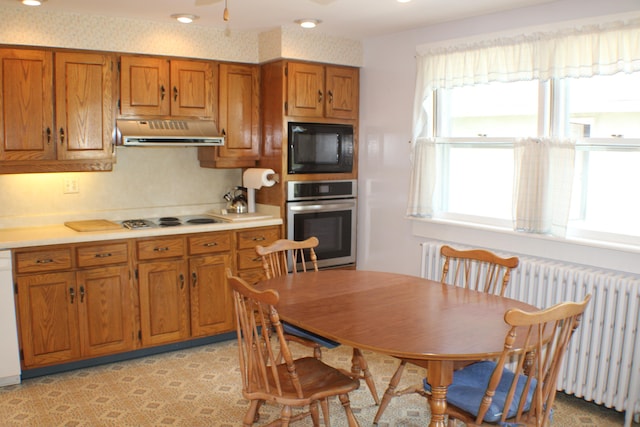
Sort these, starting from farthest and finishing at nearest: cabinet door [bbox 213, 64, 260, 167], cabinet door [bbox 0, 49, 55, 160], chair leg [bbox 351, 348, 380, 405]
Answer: cabinet door [bbox 213, 64, 260, 167], cabinet door [bbox 0, 49, 55, 160], chair leg [bbox 351, 348, 380, 405]

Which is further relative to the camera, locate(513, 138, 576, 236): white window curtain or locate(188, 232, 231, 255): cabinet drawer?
locate(188, 232, 231, 255): cabinet drawer

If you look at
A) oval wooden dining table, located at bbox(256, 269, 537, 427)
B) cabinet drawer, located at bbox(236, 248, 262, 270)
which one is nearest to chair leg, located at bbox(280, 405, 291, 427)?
oval wooden dining table, located at bbox(256, 269, 537, 427)

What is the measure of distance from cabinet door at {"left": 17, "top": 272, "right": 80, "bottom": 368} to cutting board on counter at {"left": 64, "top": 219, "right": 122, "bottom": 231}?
0.37m

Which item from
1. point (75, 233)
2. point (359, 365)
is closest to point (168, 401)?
point (359, 365)

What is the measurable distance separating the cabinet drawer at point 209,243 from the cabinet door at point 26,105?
1.12 meters

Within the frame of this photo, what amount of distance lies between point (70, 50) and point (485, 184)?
2958mm

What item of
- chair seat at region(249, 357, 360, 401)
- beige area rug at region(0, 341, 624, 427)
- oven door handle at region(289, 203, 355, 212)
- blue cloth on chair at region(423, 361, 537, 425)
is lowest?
beige area rug at region(0, 341, 624, 427)

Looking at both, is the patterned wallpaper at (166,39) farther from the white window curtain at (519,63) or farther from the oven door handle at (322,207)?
Answer: the oven door handle at (322,207)

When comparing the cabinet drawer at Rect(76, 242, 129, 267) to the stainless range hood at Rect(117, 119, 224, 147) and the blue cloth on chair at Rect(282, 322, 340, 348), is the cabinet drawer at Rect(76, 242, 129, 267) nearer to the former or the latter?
the stainless range hood at Rect(117, 119, 224, 147)

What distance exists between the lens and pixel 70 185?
4.27 meters

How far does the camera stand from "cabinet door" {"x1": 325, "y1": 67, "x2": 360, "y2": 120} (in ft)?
15.3

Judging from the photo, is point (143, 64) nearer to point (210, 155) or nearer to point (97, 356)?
point (210, 155)

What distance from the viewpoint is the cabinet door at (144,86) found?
409 cm

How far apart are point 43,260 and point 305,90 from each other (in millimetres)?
2222
